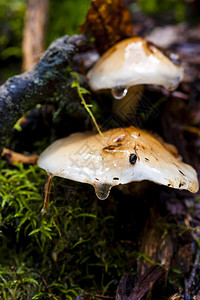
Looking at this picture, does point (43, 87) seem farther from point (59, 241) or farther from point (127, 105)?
point (59, 241)

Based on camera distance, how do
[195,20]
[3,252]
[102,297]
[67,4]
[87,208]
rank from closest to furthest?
1. [102,297]
2. [3,252]
3. [87,208]
4. [67,4]
5. [195,20]

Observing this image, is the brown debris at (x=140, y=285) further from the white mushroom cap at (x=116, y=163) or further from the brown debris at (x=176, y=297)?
the white mushroom cap at (x=116, y=163)

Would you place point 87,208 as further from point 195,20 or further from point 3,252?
point 195,20

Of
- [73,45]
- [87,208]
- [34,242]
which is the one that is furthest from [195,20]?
[34,242]

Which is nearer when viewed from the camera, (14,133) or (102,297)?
(102,297)

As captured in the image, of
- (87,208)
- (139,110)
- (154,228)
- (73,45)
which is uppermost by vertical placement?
(73,45)

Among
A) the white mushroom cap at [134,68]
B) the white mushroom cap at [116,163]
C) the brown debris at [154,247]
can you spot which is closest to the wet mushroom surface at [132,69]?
the white mushroom cap at [134,68]

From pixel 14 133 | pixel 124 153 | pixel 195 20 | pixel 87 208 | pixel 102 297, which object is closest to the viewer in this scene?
pixel 124 153
